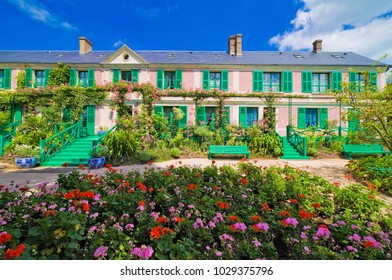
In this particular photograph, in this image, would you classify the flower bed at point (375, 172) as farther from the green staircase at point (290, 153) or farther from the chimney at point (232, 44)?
the chimney at point (232, 44)

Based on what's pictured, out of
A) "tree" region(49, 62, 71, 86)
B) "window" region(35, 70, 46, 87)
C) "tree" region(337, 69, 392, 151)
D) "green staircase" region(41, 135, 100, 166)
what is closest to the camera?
"tree" region(337, 69, 392, 151)

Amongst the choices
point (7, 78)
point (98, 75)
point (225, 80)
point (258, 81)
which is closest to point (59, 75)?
point (98, 75)

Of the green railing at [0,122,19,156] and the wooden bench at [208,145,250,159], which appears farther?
the green railing at [0,122,19,156]

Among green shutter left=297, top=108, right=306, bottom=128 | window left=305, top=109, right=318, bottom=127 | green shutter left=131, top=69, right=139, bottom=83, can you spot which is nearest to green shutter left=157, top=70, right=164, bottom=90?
green shutter left=131, top=69, right=139, bottom=83

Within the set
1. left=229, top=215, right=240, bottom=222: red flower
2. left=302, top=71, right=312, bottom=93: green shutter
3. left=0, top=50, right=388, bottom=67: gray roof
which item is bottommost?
left=229, top=215, right=240, bottom=222: red flower

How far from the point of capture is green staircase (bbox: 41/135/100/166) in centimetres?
641

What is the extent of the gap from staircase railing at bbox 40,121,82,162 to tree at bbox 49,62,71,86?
21.6 feet

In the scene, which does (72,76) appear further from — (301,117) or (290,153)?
(301,117)

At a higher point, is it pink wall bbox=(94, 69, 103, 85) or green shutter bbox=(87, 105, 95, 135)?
pink wall bbox=(94, 69, 103, 85)

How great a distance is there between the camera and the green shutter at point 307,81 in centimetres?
1334

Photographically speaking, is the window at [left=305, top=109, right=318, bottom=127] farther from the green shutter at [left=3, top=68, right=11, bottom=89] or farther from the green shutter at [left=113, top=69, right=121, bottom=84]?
the green shutter at [left=3, top=68, right=11, bottom=89]

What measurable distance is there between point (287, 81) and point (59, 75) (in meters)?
16.8

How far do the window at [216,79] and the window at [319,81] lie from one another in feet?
22.0
